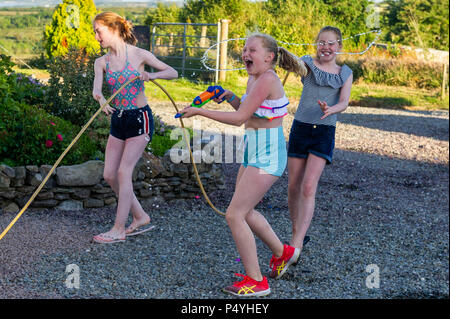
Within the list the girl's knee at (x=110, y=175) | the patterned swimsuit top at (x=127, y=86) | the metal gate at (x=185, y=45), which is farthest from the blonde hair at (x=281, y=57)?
the metal gate at (x=185, y=45)

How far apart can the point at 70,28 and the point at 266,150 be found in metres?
10.1

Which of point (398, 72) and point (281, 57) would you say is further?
point (398, 72)

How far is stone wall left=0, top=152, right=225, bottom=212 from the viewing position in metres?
5.20

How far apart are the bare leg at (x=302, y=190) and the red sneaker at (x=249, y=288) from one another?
0.66 metres

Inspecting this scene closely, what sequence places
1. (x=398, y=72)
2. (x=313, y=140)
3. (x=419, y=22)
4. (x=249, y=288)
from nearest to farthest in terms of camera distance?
(x=249, y=288), (x=313, y=140), (x=398, y=72), (x=419, y=22)

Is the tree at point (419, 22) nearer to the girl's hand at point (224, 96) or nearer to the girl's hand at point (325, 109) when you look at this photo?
the girl's hand at point (325, 109)

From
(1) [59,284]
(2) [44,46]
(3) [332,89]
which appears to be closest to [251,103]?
(3) [332,89]

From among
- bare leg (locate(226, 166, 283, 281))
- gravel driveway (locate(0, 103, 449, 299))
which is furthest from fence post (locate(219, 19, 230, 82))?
bare leg (locate(226, 166, 283, 281))

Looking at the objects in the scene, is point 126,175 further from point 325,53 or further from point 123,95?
point 325,53

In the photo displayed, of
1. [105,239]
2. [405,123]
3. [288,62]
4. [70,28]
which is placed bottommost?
[105,239]

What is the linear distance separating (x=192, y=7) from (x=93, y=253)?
13795 millimetres

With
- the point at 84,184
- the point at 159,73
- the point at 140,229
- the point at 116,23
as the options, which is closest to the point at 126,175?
the point at 140,229

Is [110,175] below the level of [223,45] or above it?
below

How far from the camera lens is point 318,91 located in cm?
423
